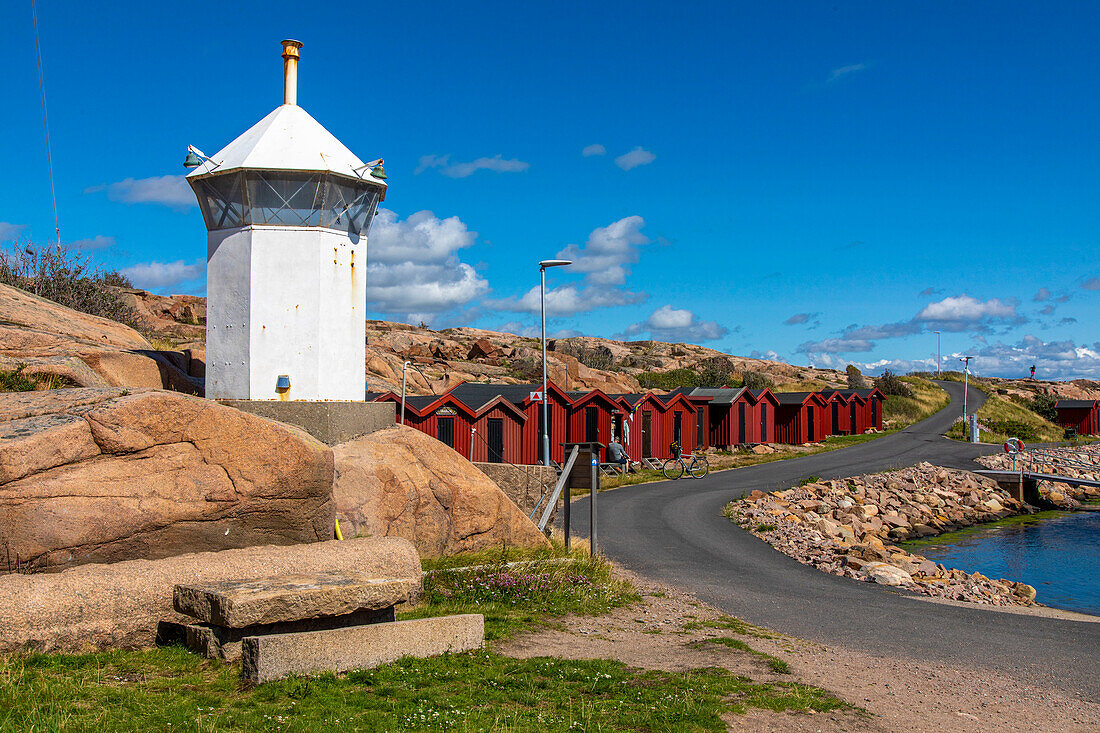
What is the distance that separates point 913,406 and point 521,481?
210ft

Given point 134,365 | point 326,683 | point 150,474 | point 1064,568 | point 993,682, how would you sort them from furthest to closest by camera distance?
point 1064,568 → point 134,365 → point 993,682 → point 150,474 → point 326,683

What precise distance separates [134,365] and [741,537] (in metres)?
14.6

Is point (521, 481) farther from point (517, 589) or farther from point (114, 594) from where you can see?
point (114, 594)

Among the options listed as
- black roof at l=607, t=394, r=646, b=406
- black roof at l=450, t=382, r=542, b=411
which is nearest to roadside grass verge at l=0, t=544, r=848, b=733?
black roof at l=450, t=382, r=542, b=411

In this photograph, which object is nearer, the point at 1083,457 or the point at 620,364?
the point at 1083,457

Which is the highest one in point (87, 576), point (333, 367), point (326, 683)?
point (333, 367)

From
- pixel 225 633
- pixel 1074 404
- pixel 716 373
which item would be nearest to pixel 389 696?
pixel 225 633

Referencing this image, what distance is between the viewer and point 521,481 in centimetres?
1584

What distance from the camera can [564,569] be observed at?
41.0ft

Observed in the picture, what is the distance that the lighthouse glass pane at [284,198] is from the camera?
36.9ft

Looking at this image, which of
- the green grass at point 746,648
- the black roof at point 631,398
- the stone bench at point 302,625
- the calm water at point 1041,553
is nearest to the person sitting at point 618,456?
the black roof at point 631,398

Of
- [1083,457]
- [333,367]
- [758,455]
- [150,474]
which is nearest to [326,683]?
[150,474]

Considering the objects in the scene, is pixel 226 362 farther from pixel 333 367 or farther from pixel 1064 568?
pixel 1064 568

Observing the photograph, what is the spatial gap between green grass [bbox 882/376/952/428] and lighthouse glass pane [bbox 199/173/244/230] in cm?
5995
